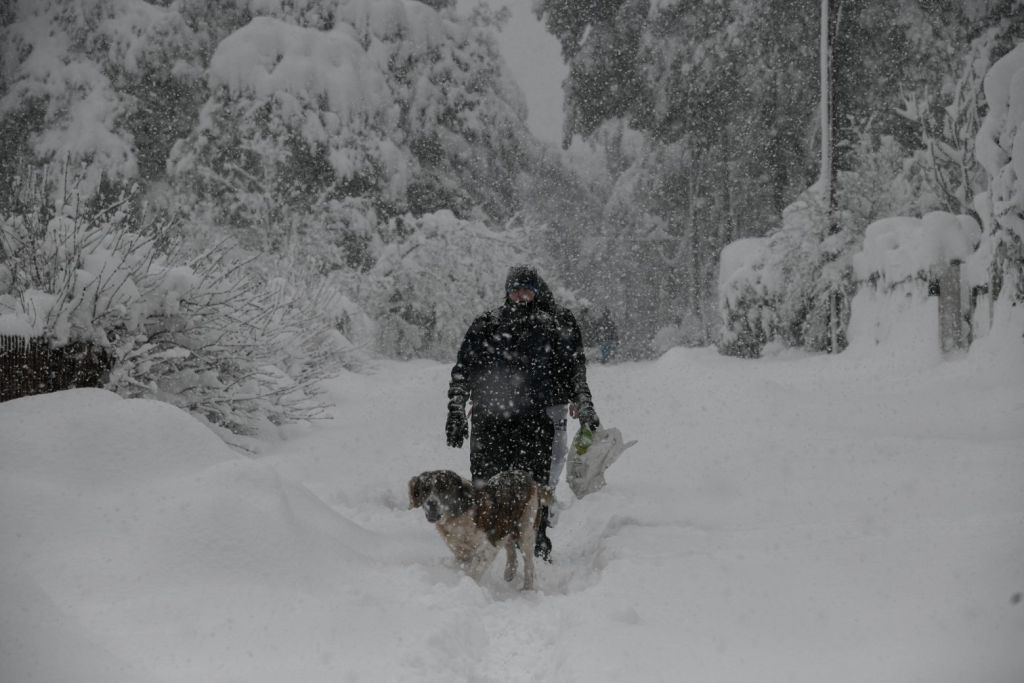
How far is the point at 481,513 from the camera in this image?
12.5ft

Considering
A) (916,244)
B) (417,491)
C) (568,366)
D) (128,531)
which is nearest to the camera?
(128,531)

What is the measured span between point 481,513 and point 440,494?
0.26 meters

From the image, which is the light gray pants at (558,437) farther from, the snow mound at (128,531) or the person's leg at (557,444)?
the snow mound at (128,531)

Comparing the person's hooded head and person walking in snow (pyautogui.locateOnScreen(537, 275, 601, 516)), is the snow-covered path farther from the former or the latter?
the person's hooded head

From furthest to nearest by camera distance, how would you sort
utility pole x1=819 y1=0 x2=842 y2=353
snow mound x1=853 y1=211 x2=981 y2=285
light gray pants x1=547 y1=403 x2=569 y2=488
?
utility pole x1=819 y1=0 x2=842 y2=353
snow mound x1=853 y1=211 x2=981 y2=285
light gray pants x1=547 y1=403 x2=569 y2=488

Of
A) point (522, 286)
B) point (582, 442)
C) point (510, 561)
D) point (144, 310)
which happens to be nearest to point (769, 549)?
point (510, 561)

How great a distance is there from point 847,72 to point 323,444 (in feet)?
50.3

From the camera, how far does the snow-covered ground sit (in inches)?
93.1

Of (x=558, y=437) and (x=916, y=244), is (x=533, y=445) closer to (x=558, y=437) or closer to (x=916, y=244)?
(x=558, y=437)

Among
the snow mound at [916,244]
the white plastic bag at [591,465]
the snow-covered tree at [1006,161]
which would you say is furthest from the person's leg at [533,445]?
the snow mound at [916,244]

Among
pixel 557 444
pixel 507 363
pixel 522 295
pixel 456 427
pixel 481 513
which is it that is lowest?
pixel 557 444

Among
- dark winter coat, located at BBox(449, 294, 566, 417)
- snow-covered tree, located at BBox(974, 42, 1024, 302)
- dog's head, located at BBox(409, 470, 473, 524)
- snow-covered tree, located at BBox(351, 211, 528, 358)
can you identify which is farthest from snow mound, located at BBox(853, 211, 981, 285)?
dog's head, located at BBox(409, 470, 473, 524)

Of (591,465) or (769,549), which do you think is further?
(591,465)

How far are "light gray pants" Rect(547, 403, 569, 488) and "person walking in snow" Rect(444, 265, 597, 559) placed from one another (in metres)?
0.17
